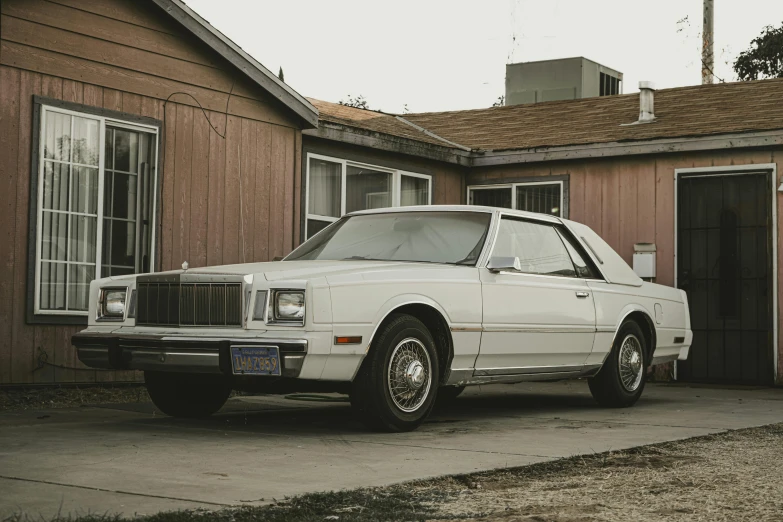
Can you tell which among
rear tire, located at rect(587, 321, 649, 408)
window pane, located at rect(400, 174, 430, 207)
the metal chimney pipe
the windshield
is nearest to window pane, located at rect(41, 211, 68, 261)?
the windshield

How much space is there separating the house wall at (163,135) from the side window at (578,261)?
3.81 metres

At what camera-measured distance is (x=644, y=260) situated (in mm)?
13453

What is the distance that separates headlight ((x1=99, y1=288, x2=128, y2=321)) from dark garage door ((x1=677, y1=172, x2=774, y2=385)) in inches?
316

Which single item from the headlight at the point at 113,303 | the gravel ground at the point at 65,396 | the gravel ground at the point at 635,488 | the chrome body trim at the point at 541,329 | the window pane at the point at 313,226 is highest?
the window pane at the point at 313,226

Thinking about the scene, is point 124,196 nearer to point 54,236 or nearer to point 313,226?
point 54,236

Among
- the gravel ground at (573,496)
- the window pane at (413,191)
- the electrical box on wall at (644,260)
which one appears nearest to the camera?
the gravel ground at (573,496)

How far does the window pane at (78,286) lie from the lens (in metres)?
9.68

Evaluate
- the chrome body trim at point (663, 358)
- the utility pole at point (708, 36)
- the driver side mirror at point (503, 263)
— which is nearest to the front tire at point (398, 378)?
the driver side mirror at point (503, 263)

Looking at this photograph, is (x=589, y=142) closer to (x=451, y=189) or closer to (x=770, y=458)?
(x=451, y=189)

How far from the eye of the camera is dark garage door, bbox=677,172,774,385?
12758 mm

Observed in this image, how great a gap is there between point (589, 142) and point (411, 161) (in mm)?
2314

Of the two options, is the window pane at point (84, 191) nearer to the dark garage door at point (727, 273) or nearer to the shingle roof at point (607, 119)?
the shingle roof at point (607, 119)

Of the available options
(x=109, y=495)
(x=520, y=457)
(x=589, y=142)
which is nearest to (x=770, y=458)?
(x=520, y=457)

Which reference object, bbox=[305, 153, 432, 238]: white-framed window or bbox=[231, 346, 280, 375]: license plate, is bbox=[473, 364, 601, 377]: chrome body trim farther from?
bbox=[305, 153, 432, 238]: white-framed window
